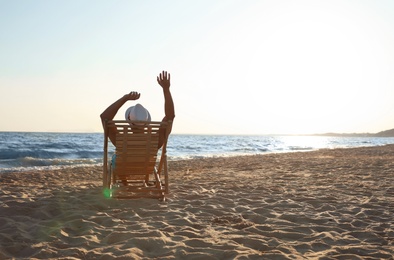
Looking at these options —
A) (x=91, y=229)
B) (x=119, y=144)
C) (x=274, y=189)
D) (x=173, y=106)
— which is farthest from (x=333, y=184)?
(x=91, y=229)

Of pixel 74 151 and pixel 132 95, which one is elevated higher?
pixel 132 95

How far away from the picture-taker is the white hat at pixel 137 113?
17.9ft

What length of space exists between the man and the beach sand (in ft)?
4.09

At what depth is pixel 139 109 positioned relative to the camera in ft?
18.0

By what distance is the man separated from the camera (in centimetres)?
512

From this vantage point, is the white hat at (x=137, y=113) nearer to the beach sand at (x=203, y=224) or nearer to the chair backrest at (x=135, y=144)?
the chair backrest at (x=135, y=144)

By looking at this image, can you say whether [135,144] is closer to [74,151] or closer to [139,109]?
[139,109]

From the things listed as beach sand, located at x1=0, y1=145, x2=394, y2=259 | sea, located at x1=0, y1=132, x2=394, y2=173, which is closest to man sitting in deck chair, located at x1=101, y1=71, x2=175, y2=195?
beach sand, located at x1=0, y1=145, x2=394, y2=259

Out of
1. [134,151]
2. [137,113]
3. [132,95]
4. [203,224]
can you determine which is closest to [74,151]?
[134,151]

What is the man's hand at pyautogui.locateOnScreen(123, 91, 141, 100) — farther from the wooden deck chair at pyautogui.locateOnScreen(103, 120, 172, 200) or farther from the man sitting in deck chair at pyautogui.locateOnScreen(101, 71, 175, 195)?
the wooden deck chair at pyautogui.locateOnScreen(103, 120, 172, 200)

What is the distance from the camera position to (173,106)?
5395mm

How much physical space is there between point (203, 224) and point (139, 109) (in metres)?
2.25

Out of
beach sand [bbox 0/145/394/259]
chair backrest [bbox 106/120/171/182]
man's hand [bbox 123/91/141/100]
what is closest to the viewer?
beach sand [bbox 0/145/394/259]

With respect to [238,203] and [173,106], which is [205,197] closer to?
[238,203]
